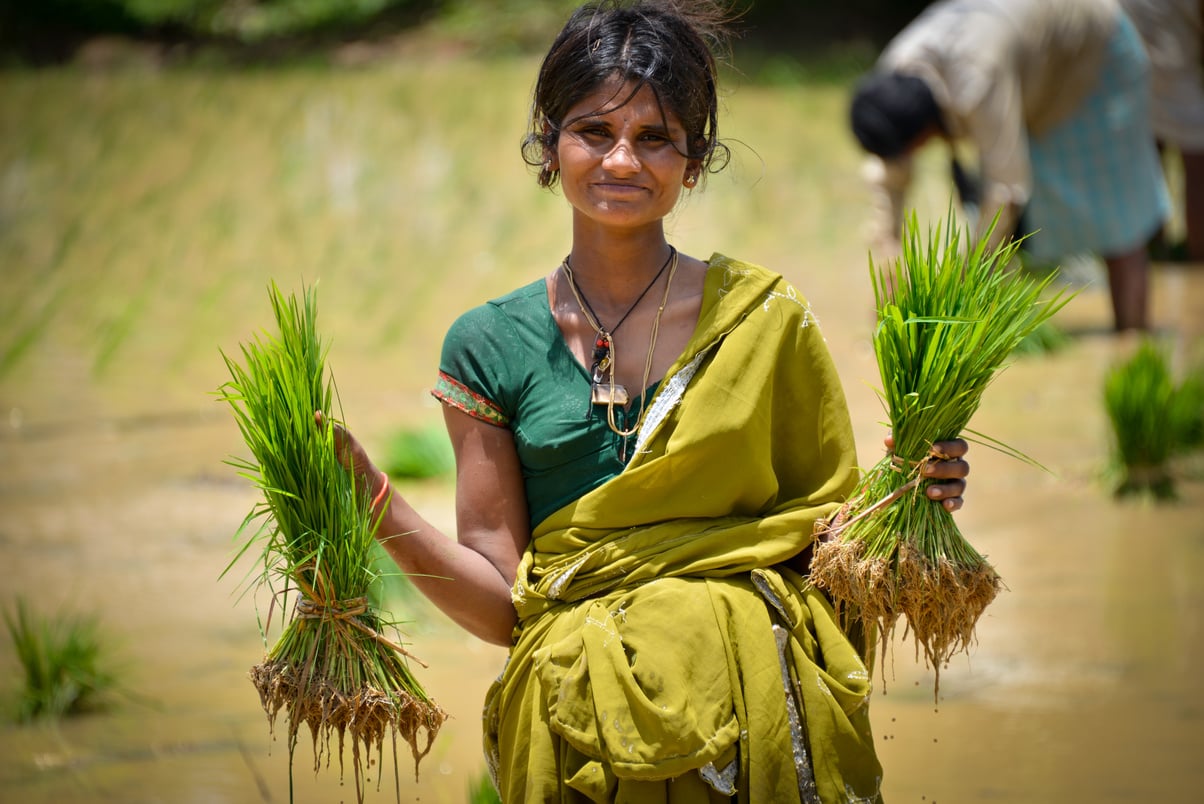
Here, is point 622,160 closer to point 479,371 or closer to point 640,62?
point 640,62

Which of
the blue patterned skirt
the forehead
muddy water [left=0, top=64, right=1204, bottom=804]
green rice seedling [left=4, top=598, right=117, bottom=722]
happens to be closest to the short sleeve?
the forehead

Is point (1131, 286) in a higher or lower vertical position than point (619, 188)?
higher

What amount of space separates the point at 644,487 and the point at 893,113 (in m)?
4.37

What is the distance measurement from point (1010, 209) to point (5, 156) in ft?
30.8

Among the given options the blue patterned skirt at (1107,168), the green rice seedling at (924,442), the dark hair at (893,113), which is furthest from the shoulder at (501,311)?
the blue patterned skirt at (1107,168)

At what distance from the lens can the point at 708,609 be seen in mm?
1768

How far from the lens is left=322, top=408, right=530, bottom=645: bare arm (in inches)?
72.8

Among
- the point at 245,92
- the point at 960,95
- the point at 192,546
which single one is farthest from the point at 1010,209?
the point at 245,92

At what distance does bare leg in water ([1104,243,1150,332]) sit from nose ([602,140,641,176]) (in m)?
5.02

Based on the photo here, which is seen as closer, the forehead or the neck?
the forehead

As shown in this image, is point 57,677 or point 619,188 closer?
point 619,188

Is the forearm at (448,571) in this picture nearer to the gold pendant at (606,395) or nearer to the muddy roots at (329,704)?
the muddy roots at (329,704)

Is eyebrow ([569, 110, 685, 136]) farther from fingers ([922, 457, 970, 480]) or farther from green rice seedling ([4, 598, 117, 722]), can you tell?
green rice seedling ([4, 598, 117, 722])

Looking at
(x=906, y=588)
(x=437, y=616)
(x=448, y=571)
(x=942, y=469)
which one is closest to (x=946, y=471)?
(x=942, y=469)
